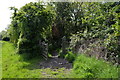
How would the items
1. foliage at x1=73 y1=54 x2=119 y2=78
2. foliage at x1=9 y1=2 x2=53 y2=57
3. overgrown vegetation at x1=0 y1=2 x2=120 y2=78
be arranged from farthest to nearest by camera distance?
1. foliage at x1=9 y1=2 x2=53 y2=57
2. overgrown vegetation at x1=0 y1=2 x2=120 y2=78
3. foliage at x1=73 y1=54 x2=119 y2=78

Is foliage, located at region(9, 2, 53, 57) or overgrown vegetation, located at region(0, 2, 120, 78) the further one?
foliage, located at region(9, 2, 53, 57)

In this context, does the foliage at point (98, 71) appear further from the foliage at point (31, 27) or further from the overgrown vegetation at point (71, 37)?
the foliage at point (31, 27)

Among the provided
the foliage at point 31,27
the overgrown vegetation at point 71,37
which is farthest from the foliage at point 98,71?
the foliage at point 31,27

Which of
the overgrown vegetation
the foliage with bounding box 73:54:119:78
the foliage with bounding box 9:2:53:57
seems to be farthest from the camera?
the foliage with bounding box 9:2:53:57

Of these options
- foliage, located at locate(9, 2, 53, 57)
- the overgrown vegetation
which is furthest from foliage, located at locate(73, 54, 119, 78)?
foliage, located at locate(9, 2, 53, 57)

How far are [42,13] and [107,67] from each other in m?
5.66

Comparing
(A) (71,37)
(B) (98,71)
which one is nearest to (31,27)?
(A) (71,37)

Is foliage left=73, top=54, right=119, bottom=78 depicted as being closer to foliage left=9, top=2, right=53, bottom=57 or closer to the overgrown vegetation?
the overgrown vegetation

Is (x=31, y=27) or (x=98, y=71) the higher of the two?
(x=31, y=27)

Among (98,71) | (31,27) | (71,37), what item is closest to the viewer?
(98,71)

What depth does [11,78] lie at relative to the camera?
461cm

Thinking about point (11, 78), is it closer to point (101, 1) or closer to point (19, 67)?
point (19, 67)

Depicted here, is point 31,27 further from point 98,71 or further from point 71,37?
point 98,71

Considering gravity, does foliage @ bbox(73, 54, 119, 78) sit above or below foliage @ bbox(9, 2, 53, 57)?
below
